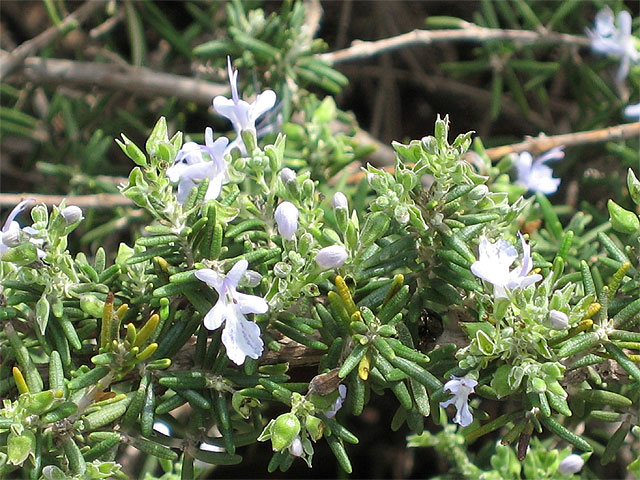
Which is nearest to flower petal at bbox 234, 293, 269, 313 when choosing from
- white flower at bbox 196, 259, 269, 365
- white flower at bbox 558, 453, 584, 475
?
white flower at bbox 196, 259, 269, 365

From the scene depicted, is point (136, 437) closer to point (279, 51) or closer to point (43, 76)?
point (279, 51)

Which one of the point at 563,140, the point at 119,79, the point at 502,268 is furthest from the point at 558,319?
the point at 119,79

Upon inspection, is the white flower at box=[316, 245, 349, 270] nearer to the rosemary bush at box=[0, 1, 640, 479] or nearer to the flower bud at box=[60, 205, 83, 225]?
the rosemary bush at box=[0, 1, 640, 479]

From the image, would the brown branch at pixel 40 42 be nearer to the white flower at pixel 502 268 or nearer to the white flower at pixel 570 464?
the white flower at pixel 502 268

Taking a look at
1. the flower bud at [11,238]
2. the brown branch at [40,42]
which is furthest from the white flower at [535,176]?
the brown branch at [40,42]

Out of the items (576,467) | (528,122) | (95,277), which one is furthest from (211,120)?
(576,467)

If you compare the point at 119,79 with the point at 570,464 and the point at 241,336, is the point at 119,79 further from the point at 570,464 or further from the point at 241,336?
the point at 570,464
